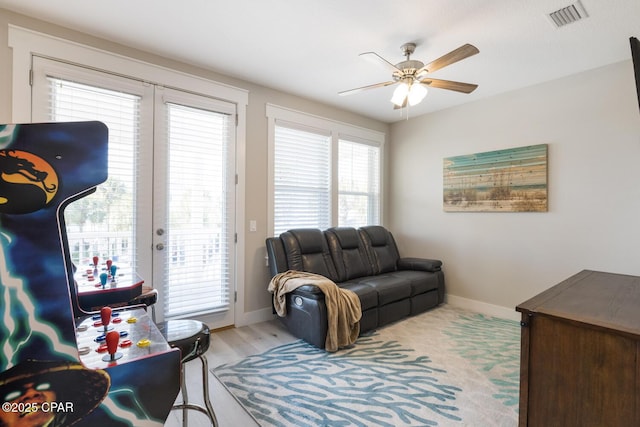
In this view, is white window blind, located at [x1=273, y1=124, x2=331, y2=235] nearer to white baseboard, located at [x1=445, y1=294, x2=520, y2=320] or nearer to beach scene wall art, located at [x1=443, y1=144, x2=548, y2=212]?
beach scene wall art, located at [x1=443, y1=144, x2=548, y2=212]

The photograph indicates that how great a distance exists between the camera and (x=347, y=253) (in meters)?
3.96

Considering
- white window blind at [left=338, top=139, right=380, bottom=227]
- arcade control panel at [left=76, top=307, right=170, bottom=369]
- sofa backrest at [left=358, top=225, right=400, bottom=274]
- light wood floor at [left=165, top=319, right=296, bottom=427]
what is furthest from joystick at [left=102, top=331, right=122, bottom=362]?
white window blind at [left=338, top=139, right=380, bottom=227]

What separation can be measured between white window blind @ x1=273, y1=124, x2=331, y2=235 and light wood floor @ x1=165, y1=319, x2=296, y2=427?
1172mm

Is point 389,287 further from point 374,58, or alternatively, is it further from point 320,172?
point 374,58

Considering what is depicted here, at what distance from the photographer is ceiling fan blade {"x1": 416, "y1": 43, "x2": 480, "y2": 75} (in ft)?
6.83

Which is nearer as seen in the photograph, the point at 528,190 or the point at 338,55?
the point at 338,55

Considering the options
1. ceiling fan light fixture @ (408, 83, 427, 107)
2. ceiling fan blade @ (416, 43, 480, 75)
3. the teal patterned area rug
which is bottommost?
the teal patterned area rug

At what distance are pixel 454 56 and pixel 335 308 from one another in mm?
2251

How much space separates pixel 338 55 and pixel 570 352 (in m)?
2.77

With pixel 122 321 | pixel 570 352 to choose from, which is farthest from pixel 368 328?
pixel 122 321

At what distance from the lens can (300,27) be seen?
2.46 meters

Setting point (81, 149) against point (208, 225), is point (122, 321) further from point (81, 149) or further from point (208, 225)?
point (208, 225)

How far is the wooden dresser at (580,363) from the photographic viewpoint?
1.15 meters

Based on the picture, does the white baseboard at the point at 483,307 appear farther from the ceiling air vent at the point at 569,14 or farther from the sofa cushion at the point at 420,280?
the ceiling air vent at the point at 569,14
